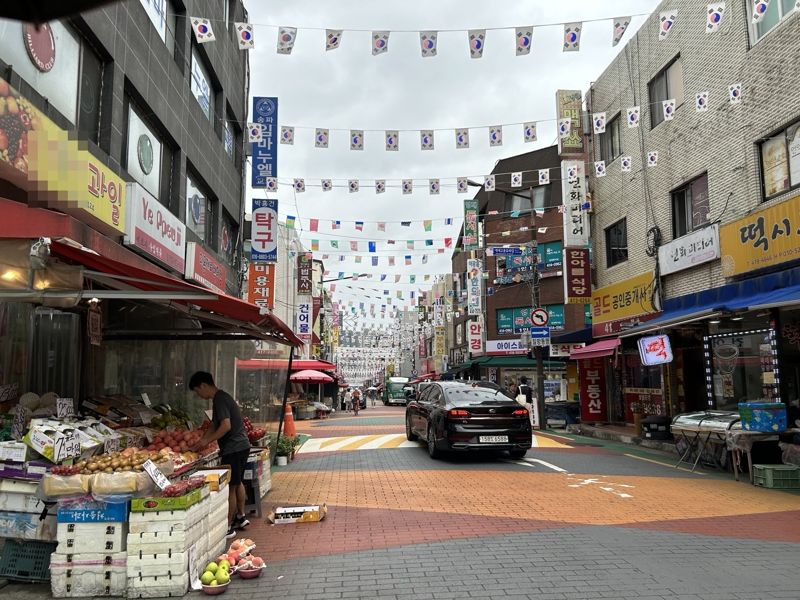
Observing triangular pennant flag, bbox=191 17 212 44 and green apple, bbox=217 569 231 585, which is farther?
triangular pennant flag, bbox=191 17 212 44

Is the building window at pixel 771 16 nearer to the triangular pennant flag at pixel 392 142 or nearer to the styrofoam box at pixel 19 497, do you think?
the triangular pennant flag at pixel 392 142

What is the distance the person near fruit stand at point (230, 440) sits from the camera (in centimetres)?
653

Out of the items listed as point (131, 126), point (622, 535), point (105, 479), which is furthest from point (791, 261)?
point (131, 126)

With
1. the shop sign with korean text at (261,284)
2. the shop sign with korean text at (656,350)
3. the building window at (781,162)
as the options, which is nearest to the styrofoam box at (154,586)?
the shop sign with korean text at (656,350)

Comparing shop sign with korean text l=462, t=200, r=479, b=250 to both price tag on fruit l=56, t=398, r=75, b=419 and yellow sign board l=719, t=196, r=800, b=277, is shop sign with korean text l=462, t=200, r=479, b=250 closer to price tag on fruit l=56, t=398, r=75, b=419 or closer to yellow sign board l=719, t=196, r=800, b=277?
yellow sign board l=719, t=196, r=800, b=277

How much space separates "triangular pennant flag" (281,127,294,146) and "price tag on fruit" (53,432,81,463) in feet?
36.3

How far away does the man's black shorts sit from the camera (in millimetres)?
6598

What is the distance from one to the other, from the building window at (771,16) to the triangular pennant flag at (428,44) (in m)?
6.90

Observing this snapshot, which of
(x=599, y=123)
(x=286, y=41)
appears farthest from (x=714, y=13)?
(x=286, y=41)

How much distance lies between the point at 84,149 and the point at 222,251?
10674 mm

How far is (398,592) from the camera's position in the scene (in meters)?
4.59

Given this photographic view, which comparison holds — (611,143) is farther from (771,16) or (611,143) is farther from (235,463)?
(235,463)

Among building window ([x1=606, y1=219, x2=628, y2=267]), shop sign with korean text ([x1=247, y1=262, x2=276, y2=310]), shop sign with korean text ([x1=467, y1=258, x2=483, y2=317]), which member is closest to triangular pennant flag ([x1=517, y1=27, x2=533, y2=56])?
building window ([x1=606, y1=219, x2=628, y2=267])

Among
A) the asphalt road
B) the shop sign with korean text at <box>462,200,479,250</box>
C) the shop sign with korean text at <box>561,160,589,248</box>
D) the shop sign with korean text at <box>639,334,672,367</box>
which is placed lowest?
the asphalt road
